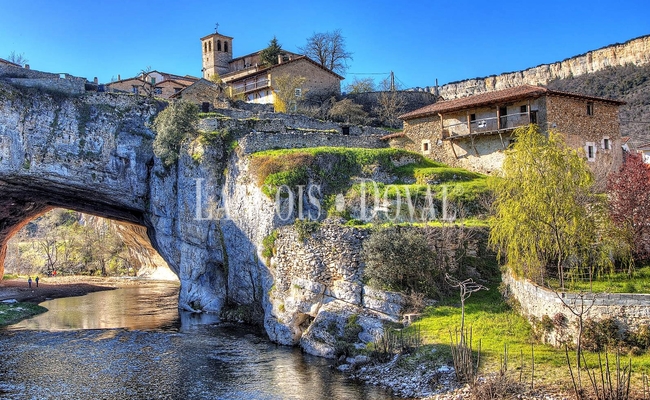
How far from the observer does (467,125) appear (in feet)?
142

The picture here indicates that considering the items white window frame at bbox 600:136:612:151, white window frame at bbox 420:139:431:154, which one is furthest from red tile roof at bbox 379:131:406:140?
white window frame at bbox 600:136:612:151

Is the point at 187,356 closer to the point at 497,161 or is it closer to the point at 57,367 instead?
the point at 57,367

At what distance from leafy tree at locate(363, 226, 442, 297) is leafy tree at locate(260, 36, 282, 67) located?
152 feet

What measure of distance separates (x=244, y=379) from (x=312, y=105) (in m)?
43.1

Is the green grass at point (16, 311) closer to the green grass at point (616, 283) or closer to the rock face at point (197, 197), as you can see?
the rock face at point (197, 197)

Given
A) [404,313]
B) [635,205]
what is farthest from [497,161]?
[404,313]

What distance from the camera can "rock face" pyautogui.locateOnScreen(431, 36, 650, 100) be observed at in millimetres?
79562

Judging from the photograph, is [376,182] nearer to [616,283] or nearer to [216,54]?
[616,283]

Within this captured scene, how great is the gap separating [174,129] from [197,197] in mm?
5699

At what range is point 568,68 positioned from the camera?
283 feet

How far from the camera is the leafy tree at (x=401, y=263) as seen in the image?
1166 inches

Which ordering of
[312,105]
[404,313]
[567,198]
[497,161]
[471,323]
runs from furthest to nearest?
[312,105], [497,161], [404,313], [471,323], [567,198]

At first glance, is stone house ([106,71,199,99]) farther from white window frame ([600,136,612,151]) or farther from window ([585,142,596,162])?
white window frame ([600,136,612,151])

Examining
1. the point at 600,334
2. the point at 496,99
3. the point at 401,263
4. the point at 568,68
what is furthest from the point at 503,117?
the point at 568,68
